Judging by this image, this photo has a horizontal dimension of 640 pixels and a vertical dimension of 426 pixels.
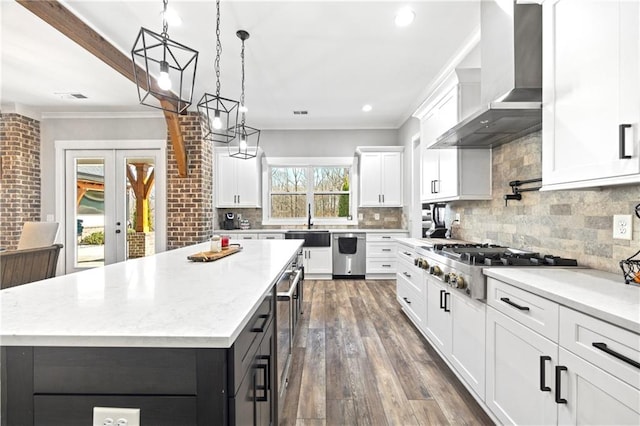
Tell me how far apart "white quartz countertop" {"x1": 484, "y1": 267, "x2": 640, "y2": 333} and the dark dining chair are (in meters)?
3.69

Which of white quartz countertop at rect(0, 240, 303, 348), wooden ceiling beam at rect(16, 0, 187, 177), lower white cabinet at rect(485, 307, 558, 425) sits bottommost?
lower white cabinet at rect(485, 307, 558, 425)

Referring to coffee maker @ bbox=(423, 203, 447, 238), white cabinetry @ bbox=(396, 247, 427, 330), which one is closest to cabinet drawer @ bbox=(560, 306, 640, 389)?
white cabinetry @ bbox=(396, 247, 427, 330)

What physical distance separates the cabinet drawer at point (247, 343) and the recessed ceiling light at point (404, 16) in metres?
2.54

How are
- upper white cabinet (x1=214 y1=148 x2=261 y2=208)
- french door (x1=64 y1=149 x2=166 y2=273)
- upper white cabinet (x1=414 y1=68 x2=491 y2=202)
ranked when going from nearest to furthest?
upper white cabinet (x1=414 y1=68 x2=491 y2=202)
french door (x1=64 y1=149 x2=166 y2=273)
upper white cabinet (x1=214 y1=148 x2=261 y2=208)

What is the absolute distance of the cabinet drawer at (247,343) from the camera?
82 centimetres

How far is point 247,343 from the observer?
38.8 inches

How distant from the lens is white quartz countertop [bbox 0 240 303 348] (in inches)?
29.8

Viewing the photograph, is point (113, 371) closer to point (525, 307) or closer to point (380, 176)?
point (525, 307)

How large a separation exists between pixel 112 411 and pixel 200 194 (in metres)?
4.42

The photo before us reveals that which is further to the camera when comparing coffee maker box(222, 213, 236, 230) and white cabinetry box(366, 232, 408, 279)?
coffee maker box(222, 213, 236, 230)

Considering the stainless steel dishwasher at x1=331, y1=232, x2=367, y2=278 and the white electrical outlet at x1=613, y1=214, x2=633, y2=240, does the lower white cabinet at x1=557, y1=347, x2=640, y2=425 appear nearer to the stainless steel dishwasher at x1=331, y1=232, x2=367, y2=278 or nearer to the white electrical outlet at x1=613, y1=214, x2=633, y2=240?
the white electrical outlet at x1=613, y1=214, x2=633, y2=240

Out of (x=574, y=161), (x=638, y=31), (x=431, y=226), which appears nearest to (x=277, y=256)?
(x=574, y=161)

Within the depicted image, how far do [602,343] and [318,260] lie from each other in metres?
4.49

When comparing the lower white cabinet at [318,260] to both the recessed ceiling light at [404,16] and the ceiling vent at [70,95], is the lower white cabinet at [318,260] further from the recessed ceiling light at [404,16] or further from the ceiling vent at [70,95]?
the ceiling vent at [70,95]
